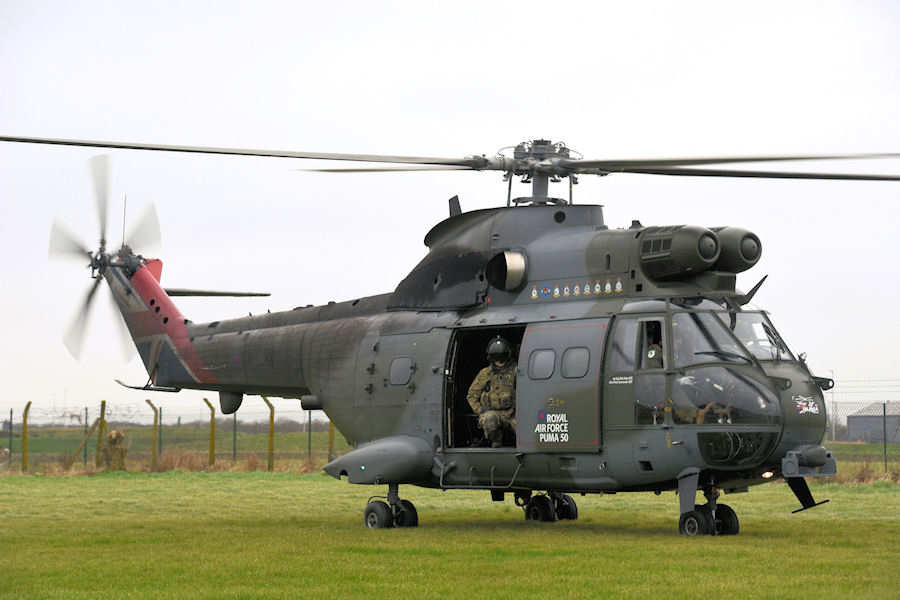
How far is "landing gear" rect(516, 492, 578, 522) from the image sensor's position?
65.9 ft

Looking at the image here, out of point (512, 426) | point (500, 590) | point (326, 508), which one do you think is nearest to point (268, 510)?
point (326, 508)

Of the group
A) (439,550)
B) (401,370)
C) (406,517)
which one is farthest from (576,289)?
(439,550)

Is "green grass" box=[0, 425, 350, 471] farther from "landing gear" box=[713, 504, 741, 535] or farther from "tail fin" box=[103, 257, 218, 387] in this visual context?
"landing gear" box=[713, 504, 741, 535]

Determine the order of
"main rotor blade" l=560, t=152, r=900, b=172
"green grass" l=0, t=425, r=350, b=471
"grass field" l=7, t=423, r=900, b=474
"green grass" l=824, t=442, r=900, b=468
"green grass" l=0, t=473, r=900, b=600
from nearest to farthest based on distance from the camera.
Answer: "green grass" l=0, t=473, r=900, b=600 < "main rotor blade" l=560, t=152, r=900, b=172 < "green grass" l=824, t=442, r=900, b=468 < "grass field" l=7, t=423, r=900, b=474 < "green grass" l=0, t=425, r=350, b=471

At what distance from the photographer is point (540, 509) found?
20125mm

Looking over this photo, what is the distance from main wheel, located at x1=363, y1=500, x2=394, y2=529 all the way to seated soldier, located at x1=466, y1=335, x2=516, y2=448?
193cm

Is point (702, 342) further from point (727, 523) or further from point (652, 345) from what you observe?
point (727, 523)

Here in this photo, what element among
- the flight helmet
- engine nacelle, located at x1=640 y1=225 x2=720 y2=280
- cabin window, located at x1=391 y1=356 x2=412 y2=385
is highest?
engine nacelle, located at x1=640 y1=225 x2=720 y2=280

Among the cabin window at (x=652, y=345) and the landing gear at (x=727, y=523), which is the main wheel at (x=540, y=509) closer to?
the landing gear at (x=727, y=523)

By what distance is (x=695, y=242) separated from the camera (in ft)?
54.1

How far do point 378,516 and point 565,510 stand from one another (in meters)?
3.27

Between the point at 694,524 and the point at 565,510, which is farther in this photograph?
the point at 565,510

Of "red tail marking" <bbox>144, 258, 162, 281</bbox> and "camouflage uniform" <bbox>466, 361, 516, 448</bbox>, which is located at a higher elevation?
"red tail marking" <bbox>144, 258, 162, 281</bbox>

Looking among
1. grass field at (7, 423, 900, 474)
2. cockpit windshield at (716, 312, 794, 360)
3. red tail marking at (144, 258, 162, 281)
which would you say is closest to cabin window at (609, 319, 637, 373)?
cockpit windshield at (716, 312, 794, 360)
